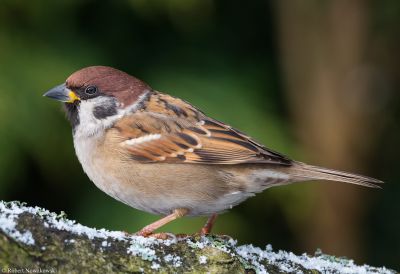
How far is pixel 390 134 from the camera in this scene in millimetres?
5719

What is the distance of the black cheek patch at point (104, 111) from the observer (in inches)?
134

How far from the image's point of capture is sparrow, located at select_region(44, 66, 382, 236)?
314cm

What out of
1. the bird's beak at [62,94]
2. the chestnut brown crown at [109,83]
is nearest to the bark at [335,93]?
the chestnut brown crown at [109,83]

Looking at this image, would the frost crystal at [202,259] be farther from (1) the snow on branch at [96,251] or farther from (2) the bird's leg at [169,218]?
(2) the bird's leg at [169,218]

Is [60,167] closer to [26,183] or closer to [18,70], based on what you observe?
[26,183]

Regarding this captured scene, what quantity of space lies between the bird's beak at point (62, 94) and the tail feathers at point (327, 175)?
1.12 m

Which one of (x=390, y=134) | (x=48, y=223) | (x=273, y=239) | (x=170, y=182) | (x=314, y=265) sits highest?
(x=390, y=134)

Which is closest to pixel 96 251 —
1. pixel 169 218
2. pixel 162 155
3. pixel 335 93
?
pixel 169 218

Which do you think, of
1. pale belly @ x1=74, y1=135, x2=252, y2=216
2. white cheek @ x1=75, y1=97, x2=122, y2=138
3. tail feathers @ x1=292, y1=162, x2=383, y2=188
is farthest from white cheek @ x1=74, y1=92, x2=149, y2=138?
tail feathers @ x1=292, y1=162, x2=383, y2=188

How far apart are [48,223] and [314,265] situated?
1.07 m

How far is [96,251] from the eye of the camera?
2139 mm

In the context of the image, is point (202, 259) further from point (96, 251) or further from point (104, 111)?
point (104, 111)

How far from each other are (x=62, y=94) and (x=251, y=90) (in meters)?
1.83

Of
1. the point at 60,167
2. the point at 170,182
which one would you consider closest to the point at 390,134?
the point at 60,167
